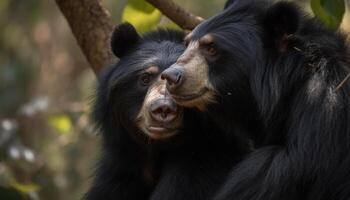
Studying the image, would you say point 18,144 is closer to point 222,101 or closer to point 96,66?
point 96,66

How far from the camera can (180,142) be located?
6.63 metres

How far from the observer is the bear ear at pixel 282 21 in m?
6.19

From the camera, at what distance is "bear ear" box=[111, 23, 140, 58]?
7.20m

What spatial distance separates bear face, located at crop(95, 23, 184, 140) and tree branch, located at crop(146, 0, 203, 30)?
17 cm

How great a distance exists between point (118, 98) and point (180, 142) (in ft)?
2.43

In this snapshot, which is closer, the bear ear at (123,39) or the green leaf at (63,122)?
the bear ear at (123,39)

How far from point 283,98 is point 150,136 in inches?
41.5

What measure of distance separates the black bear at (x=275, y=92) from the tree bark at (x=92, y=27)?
130 cm

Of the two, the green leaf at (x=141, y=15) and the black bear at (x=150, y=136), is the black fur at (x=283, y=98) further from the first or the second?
the green leaf at (x=141, y=15)

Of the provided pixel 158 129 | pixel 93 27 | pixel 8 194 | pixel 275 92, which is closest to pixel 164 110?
pixel 158 129

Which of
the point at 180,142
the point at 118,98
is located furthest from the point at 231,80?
the point at 118,98

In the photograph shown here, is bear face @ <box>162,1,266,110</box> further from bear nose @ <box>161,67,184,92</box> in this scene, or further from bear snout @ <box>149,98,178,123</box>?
bear snout @ <box>149,98,178,123</box>

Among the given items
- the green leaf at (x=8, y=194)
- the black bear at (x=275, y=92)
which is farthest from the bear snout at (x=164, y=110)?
the green leaf at (x=8, y=194)

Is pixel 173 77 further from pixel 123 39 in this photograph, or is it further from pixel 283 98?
pixel 123 39
